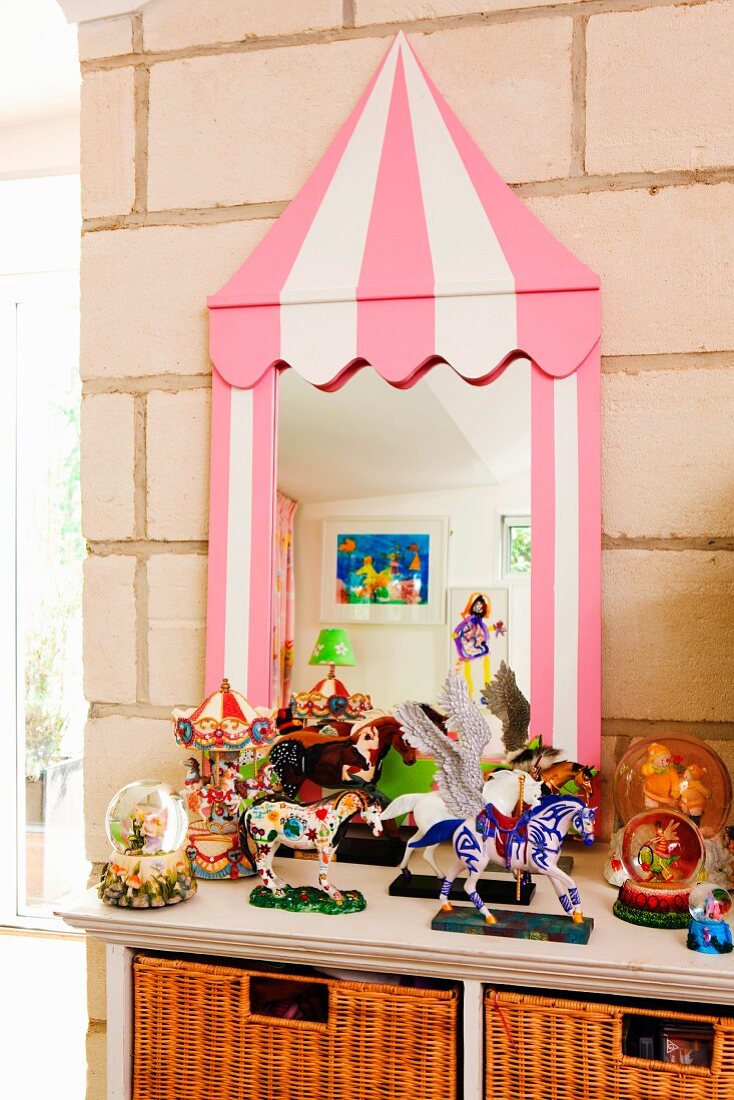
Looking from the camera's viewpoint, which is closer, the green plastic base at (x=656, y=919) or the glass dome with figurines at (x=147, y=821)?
the green plastic base at (x=656, y=919)

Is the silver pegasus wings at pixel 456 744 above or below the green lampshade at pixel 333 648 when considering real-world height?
below

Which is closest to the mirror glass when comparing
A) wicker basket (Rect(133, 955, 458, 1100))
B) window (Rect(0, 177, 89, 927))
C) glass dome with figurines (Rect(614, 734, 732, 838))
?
glass dome with figurines (Rect(614, 734, 732, 838))

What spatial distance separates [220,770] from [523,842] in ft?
1.53

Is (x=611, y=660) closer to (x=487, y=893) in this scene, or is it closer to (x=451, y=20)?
(x=487, y=893)

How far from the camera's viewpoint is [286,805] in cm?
134

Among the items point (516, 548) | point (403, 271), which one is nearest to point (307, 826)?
point (516, 548)

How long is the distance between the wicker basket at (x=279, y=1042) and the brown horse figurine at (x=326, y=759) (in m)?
0.29

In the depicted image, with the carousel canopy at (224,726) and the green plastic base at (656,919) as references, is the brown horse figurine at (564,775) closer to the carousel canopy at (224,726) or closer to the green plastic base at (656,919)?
the green plastic base at (656,919)

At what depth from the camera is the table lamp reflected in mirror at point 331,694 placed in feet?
5.27

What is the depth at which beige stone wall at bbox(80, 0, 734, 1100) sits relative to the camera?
1.54 m

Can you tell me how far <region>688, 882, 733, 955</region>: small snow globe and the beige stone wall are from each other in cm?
36

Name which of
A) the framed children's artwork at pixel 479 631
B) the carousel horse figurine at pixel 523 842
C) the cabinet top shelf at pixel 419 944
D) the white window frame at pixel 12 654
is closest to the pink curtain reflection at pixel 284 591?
the framed children's artwork at pixel 479 631

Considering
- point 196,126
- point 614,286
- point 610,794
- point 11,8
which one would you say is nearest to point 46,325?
point 11,8

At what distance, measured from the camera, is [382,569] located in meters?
1.60
